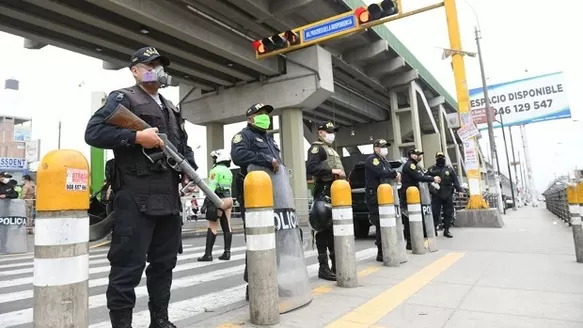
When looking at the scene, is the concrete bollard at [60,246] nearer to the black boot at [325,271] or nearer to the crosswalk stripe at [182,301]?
the crosswalk stripe at [182,301]

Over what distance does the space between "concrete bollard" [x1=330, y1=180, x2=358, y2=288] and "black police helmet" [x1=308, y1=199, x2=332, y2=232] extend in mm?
253

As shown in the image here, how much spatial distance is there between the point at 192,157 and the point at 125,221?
2.59ft

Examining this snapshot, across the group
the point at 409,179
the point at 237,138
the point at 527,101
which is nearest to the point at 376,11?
the point at 409,179

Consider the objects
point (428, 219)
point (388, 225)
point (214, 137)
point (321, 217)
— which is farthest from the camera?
point (214, 137)

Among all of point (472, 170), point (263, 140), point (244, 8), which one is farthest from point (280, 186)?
point (244, 8)

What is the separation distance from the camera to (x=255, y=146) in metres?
3.93

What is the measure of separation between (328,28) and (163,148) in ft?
32.5

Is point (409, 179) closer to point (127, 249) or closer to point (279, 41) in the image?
point (127, 249)

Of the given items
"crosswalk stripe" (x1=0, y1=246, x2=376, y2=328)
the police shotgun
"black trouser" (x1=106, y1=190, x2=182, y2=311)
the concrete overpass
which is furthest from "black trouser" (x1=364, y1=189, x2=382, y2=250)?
the concrete overpass

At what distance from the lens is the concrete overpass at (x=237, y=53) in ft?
45.2

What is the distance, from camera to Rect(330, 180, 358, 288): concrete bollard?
447 cm

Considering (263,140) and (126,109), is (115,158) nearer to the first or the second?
(126,109)

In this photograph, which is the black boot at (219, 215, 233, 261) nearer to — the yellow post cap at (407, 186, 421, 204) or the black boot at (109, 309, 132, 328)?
the yellow post cap at (407, 186, 421, 204)

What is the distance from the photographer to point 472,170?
42.6ft
